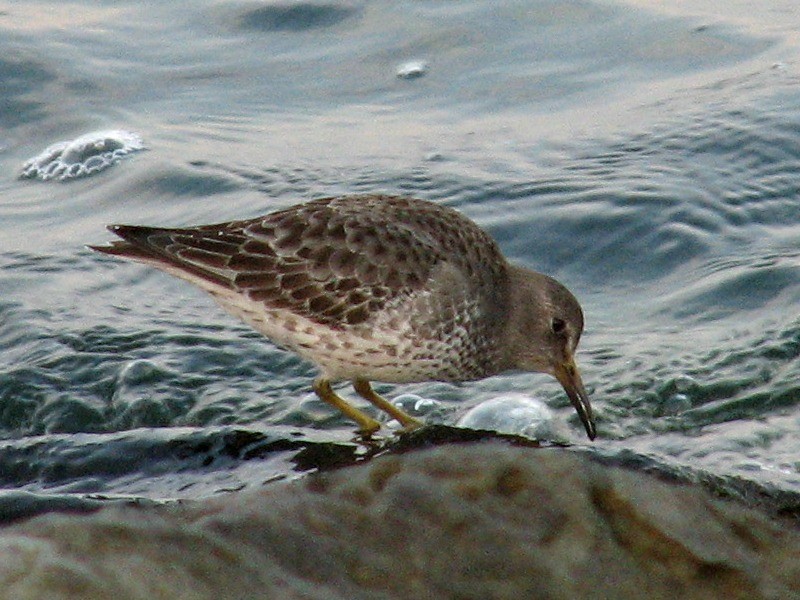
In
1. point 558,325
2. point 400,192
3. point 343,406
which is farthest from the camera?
point 400,192

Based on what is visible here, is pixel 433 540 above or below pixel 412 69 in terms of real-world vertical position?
below

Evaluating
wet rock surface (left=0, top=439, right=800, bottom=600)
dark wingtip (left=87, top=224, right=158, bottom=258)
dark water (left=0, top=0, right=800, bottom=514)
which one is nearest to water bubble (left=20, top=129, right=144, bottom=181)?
dark water (left=0, top=0, right=800, bottom=514)

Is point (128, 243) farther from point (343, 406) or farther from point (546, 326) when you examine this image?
point (546, 326)

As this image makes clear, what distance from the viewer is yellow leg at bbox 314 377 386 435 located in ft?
22.7

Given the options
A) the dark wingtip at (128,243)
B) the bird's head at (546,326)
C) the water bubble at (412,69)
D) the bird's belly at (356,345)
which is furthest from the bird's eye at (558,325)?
the water bubble at (412,69)

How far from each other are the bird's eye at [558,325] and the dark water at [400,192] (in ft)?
1.59

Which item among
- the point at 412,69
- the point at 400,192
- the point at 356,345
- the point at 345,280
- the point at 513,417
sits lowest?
the point at 513,417

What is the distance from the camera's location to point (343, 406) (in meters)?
7.04

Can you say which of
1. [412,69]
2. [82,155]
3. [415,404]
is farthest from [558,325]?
[412,69]

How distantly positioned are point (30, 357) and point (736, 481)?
4.19 m

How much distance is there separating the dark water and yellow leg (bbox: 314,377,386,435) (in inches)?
4.6

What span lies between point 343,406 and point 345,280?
0.73 metres

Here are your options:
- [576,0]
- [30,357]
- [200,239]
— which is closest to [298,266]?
[200,239]

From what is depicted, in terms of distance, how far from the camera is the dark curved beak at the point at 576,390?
6.91 metres
